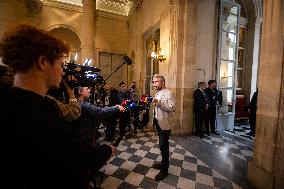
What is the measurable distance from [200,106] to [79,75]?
4653 millimetres

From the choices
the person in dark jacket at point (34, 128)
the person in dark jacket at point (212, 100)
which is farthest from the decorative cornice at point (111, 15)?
the person in dark jacket at point (34, 128)

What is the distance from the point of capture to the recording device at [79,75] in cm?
213

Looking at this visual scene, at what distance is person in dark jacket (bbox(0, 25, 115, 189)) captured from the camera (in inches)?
27.5

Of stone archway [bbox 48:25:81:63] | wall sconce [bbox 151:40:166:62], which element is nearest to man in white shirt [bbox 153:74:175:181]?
wall sconce [bbox 151:40:166:62]

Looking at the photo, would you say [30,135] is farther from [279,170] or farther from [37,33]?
[279,170]

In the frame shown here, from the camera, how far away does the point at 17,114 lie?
705mm

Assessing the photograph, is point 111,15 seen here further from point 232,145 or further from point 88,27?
point 232,145

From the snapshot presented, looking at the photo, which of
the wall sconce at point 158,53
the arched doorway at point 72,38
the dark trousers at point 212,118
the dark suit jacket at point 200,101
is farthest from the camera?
the arched doorway at point 72,38

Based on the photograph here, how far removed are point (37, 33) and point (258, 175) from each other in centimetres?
363

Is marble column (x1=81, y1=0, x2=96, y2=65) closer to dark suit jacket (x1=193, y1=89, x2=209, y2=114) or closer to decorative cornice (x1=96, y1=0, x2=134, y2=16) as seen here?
decorative cornice (x1=96, y1=0, x2=134, y2=16)

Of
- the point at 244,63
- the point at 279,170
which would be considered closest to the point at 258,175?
the point at 279,170

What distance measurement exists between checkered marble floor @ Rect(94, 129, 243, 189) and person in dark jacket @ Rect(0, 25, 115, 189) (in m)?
2.60

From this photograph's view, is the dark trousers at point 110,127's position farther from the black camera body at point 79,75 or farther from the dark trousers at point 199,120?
the black camera body at point 79,75

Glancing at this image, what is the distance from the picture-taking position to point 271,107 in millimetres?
2801
